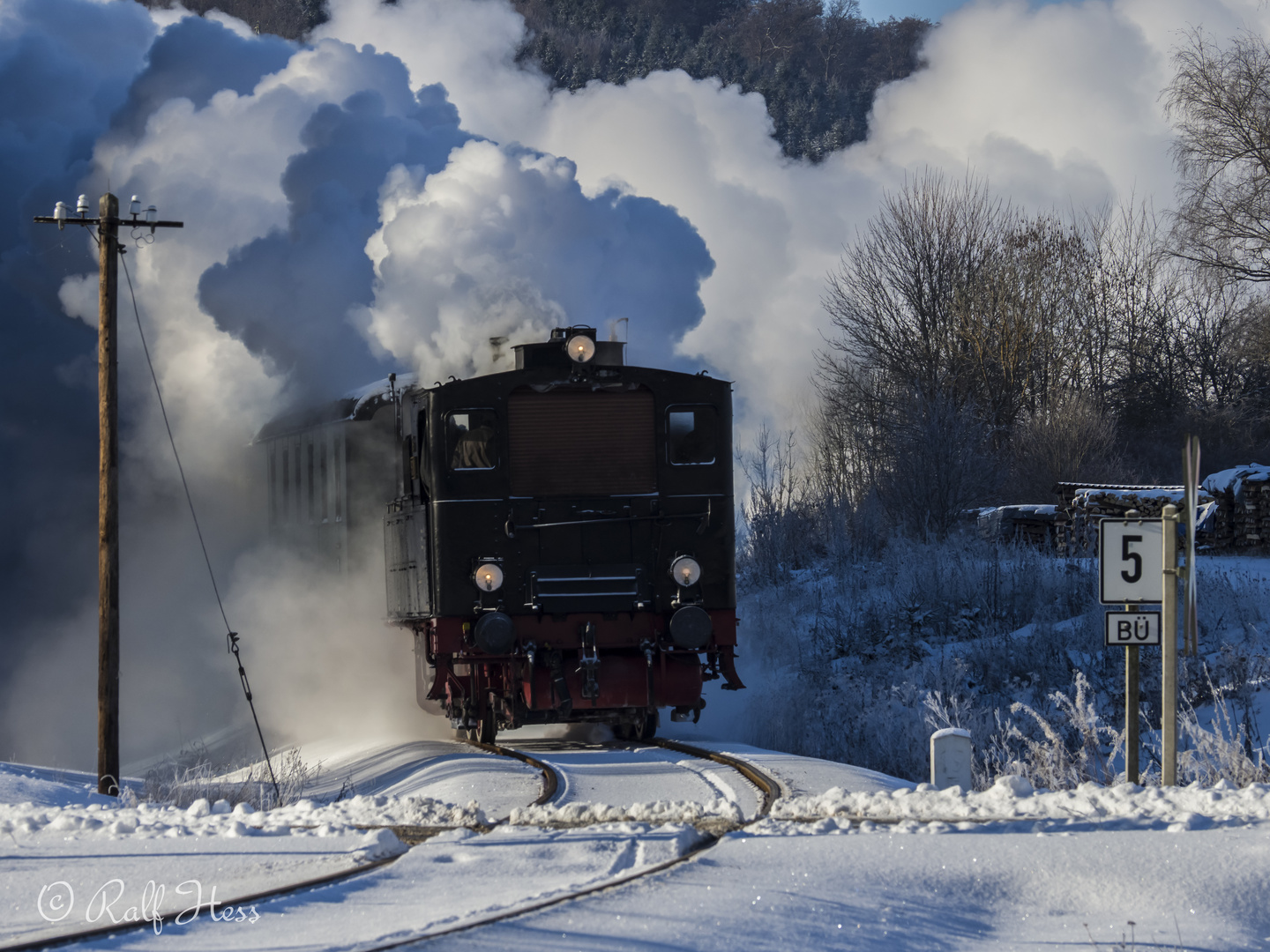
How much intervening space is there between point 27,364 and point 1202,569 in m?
30.3

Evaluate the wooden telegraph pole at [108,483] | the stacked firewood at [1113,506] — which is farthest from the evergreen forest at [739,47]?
the wooden telegraph pole at [108,483]

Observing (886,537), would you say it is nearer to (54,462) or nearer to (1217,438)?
(1217,438)

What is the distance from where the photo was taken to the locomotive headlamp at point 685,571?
38.5 ft

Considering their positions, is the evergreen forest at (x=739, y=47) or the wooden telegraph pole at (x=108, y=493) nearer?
the wooden telegraph pole at (x=108, y=493)

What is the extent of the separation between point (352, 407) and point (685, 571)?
5329 millimetres

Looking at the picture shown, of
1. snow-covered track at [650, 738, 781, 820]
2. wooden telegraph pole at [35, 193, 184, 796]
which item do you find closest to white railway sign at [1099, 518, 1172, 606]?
snow-covered track at [650, 738, 781, 820]

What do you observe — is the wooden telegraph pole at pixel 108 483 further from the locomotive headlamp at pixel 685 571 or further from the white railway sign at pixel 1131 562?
the white railway sign at pixel 1131 562

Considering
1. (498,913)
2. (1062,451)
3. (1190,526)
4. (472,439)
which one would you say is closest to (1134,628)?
(1190,526)

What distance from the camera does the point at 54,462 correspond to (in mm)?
36531

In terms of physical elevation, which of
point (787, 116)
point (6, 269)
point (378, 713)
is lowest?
point (378, 713)

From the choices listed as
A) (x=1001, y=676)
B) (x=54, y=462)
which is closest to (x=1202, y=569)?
(x=1001, y=676)

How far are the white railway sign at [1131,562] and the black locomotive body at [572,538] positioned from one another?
158 inches

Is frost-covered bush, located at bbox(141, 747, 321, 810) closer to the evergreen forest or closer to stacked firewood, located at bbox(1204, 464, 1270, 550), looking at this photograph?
stacked firewood, located at bbox(1204, 464, 1270, 550)

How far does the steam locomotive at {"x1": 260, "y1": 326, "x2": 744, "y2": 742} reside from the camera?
11.6m
